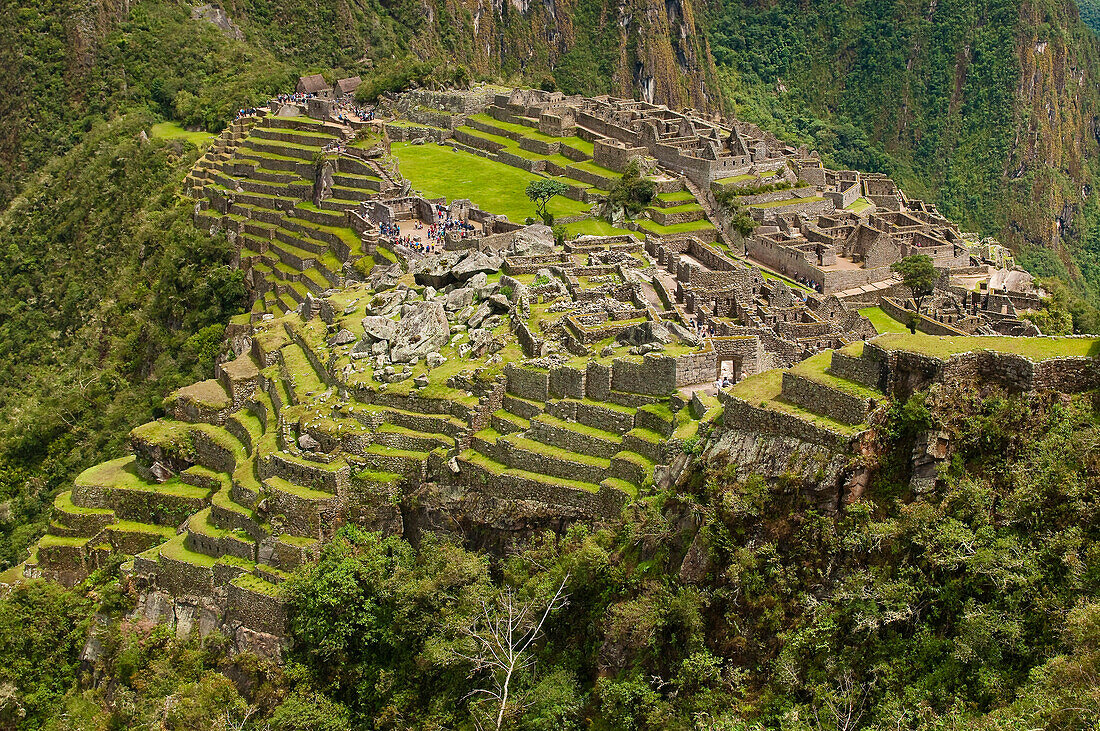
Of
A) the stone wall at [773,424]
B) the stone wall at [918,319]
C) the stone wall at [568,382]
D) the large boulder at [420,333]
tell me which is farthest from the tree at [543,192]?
the stone wall at [773,424]

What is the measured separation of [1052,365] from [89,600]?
88.2ft

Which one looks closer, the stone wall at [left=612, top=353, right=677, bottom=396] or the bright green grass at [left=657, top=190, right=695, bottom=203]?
the stone wall at [left=612, top=353, right=677, bottom=396]

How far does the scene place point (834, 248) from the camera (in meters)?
55.4

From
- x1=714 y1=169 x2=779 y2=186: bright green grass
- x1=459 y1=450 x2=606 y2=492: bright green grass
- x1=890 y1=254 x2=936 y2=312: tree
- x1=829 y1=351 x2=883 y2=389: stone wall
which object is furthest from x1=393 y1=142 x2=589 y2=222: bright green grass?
x1=829 y1=351 x2=883 y2=389: stone wall

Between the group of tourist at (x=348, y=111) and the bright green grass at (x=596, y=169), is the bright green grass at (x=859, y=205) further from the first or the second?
the group of tourist at (x=348, y=111)

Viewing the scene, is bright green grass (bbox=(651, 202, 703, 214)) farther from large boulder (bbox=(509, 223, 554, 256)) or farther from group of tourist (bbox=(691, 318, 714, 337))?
group of tourist (bbox=(691, 318, 714, 337))

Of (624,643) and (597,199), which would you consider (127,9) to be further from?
(624,643)

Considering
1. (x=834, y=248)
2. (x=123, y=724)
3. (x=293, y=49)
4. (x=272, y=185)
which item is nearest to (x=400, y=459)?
(x=123, y=724)

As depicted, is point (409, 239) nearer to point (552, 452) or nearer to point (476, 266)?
point (476, 266)

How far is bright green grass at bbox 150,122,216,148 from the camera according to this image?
294 ft

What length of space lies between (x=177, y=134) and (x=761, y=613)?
84.2 metres

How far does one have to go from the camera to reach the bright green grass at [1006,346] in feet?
66.4

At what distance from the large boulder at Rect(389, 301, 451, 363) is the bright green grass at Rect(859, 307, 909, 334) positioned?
19.7 m

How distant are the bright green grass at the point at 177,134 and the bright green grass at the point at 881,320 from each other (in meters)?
55.7
